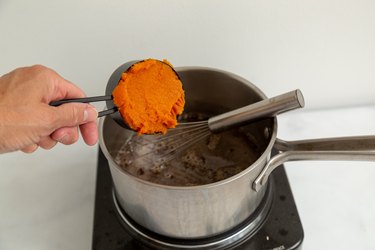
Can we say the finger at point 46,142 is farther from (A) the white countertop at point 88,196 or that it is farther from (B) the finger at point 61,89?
(A) the white countertop at point 88,196

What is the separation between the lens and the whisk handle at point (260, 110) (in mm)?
496

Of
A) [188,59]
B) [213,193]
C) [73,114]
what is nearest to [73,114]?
[73,114]

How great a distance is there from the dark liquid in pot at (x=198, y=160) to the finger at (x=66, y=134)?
5.4 inches

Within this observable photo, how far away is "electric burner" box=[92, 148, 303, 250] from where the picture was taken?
0.53 meters

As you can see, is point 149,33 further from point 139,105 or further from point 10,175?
point 10,175

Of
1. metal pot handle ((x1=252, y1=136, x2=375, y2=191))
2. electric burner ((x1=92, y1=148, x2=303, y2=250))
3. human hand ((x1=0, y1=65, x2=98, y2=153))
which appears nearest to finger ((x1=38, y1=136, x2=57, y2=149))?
human hand ((x1=0, y1=65, x2=98, y2=153))

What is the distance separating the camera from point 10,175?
0.70 m

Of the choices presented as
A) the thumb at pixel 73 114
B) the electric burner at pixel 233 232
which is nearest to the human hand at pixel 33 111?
the thumb at pixel 73 114

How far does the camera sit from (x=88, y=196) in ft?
2.16

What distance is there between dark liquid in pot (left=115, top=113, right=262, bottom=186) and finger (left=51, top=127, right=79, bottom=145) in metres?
0.14

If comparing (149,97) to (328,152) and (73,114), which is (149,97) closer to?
(73,114)

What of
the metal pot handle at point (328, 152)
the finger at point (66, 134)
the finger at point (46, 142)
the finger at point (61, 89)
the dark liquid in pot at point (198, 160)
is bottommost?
the dark liquid in pot at point (198, 160)

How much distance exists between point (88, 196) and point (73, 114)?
24 centimetres

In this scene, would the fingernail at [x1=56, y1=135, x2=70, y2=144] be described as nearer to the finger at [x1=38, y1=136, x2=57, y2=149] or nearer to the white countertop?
the finger at [x1=38, y1=136, x2=57, y2=149]
